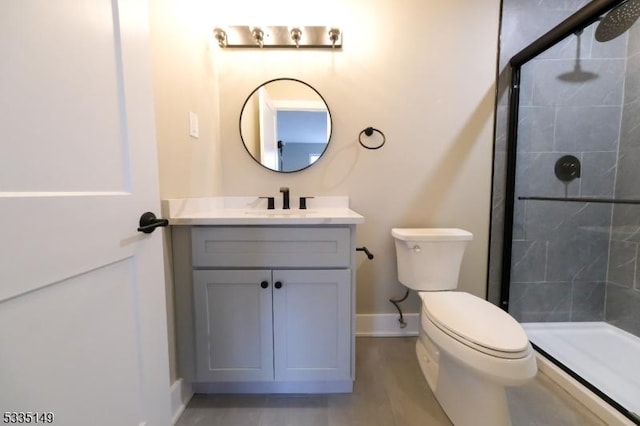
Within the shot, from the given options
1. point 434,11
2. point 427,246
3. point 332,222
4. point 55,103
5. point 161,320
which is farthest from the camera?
point 434,11

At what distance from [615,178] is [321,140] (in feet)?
6.24

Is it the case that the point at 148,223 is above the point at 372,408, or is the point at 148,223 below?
above

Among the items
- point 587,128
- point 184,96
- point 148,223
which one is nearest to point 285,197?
point 184,96

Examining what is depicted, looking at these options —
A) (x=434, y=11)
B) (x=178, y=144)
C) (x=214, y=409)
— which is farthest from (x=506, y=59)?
(x=214, y=409)

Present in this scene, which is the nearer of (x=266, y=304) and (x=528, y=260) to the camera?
(x=266, y=304)

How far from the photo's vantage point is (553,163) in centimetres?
159

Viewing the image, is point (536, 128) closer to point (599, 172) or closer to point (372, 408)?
point (599, 172)

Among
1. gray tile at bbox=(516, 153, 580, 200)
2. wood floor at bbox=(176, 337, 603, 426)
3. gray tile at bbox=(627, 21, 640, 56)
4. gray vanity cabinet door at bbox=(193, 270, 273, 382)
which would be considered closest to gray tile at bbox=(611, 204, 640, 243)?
gray tile at bbox=(516, 153, 580, 200)

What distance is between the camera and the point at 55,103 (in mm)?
488

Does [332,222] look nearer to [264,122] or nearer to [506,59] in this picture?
[264,122]

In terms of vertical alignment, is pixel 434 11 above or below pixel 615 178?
above

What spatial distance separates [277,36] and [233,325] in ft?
5.24

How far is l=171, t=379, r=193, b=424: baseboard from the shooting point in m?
1.05

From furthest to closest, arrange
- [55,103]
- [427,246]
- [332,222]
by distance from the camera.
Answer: [427,246]
[332,222]
[55,103]
